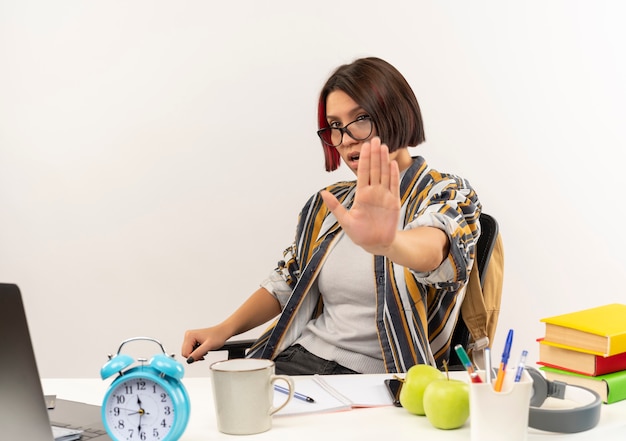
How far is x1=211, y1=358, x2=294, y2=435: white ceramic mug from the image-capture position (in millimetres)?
1096

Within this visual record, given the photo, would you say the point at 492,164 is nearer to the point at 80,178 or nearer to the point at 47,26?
the point at 80,178

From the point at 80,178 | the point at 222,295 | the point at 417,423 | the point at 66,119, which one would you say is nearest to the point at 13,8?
the point at 66,119

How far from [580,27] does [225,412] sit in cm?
213

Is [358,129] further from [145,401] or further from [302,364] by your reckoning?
[145,401]

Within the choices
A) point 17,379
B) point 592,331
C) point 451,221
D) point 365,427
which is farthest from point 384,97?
point 17,379

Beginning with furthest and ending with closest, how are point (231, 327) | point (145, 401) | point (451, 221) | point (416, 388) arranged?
point (231, 327), point (451, 221), point (416, 388), point (145, 401)

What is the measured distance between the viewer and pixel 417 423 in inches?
45.3

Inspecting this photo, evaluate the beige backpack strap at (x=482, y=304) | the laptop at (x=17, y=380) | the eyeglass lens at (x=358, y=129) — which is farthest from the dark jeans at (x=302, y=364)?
the laptop at (x=17, y=380)

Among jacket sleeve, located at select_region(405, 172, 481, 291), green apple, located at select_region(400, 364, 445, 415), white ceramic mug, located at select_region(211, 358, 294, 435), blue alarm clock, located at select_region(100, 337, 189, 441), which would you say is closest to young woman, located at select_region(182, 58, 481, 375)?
jacket sleeve, located at select_region(405, 172, 481, 291)

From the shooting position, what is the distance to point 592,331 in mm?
1218

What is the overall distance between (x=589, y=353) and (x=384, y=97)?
0.86m

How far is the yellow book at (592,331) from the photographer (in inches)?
47.5

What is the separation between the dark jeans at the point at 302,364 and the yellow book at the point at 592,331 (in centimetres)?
62

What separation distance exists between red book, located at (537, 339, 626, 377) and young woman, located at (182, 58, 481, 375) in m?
0.33
